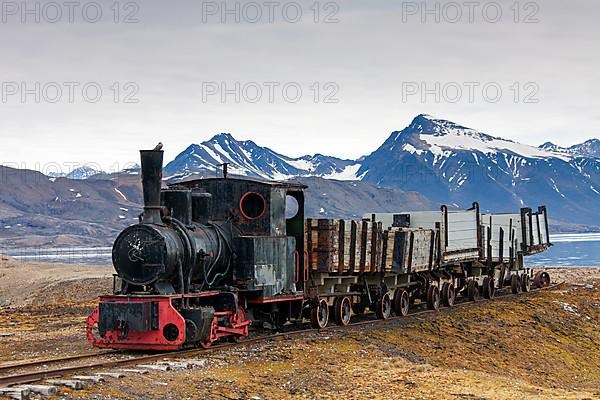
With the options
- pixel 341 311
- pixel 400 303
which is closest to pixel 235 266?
pixel 341 311

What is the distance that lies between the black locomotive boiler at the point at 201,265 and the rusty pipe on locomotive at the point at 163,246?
2cm

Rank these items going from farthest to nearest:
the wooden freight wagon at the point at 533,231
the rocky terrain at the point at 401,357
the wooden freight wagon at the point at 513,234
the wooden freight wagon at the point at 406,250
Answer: the wooden freight wagon at the point at 533,231 → the wooden freight wagon at the point at 513,234 → the wooden freight wagon at the point at 406,250 → the rocky terrain at the point at 401,357

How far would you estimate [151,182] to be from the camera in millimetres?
18406

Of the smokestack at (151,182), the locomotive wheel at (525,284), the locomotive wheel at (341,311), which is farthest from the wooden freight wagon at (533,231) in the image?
the smokestack at (151,182)

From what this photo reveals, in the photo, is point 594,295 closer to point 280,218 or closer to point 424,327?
point 424,327

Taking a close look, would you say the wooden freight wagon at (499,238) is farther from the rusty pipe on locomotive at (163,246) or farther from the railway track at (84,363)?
the rusty pipe on locomotive at (163,246)

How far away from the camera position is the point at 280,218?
21.2 meters

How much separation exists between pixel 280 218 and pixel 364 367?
14.7 feet

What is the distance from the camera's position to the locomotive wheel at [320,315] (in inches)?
917

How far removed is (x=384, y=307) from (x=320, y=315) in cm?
400

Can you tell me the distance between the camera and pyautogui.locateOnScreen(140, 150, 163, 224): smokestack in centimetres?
1838

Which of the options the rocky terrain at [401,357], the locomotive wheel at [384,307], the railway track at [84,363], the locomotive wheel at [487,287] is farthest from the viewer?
the locomotive wheel at [487,287]

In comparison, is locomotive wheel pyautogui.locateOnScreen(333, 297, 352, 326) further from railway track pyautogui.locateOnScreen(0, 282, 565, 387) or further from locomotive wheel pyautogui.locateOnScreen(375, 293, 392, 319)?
railway track pyautogui.locateOnScreen(0, 282, 565, 387)

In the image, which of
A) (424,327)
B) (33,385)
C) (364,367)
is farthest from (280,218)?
(33,385)
